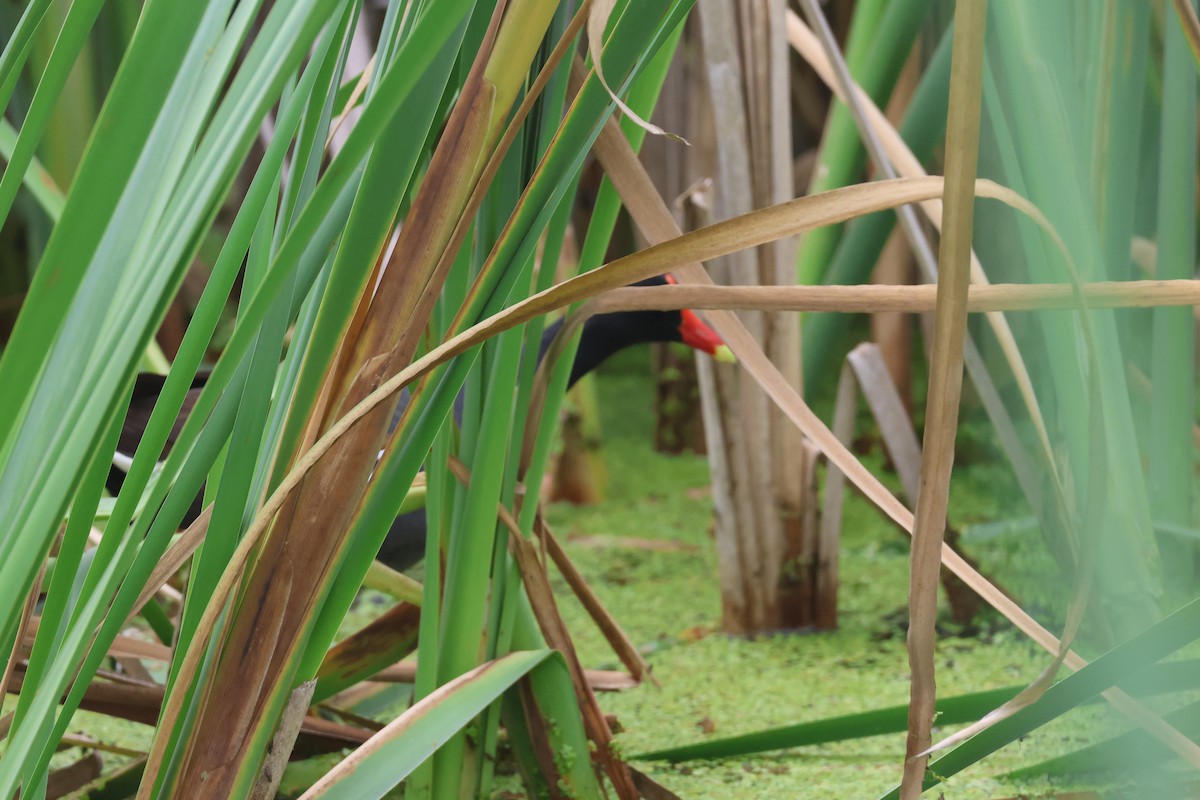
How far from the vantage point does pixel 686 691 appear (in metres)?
0.98

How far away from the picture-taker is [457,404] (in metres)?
0.98

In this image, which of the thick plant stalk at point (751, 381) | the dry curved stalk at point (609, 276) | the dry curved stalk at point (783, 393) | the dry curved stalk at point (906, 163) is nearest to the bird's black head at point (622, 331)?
the thick plant stalk at point (751, 381)

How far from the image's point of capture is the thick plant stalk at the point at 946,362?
0.31 meters

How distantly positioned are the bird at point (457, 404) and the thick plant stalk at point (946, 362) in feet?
0.94

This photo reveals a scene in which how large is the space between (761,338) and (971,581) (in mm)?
644

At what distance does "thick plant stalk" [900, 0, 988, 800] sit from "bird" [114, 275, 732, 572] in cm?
29

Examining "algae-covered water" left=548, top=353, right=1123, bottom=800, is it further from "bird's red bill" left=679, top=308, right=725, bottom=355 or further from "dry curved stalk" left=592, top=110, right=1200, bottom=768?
"bird's red bill" left=679, top=308, right=725, bottom=355

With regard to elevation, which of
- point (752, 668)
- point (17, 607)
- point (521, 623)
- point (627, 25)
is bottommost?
point (752, 668)

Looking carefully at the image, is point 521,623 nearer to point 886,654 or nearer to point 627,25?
point 627,25

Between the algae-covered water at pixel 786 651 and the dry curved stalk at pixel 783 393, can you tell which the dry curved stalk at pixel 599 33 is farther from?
the algae-covered water at pixel 786 651

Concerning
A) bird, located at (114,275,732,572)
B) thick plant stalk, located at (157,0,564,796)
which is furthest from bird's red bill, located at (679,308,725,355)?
thick plant stalk, located at (157,0,564,796)

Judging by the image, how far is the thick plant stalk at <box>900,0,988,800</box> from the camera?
0.31 meters

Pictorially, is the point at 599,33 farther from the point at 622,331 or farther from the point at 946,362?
the point at 622,331

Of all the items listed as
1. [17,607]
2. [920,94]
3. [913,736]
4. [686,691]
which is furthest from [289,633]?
[920,94]
